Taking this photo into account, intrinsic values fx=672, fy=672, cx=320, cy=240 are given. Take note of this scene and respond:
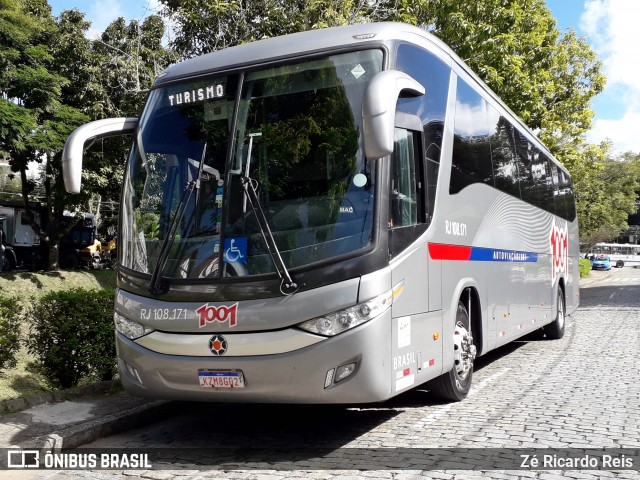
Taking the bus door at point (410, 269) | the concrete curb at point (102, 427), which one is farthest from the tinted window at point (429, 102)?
the concrete curb at point (102, 427)

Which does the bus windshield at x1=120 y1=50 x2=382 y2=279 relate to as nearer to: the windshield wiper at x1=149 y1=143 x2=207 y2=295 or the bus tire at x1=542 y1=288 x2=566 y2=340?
the windshield wiper at x1=149 y1=143 x2=207 y2=295

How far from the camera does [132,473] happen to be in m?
5.01

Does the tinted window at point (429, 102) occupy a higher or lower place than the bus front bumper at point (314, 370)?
higher

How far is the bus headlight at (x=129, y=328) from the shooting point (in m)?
5.62

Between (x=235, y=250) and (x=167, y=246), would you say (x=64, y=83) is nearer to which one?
(x=167, y=246)

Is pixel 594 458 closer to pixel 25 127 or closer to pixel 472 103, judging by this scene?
pixel 472 103

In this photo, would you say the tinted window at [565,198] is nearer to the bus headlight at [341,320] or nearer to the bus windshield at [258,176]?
the bus windshield at [258,176]

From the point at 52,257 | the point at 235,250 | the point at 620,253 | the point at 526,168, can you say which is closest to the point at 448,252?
the point at 235,250

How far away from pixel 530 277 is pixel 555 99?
16554 millimetres

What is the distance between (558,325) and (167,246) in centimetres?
947

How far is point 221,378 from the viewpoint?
5215 millimetres

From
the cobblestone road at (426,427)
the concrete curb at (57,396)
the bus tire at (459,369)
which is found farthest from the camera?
the bus tire at (459,369)

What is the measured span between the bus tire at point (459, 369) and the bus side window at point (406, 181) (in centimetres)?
157

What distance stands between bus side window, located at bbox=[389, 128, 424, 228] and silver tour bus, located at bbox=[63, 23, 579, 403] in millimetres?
20
